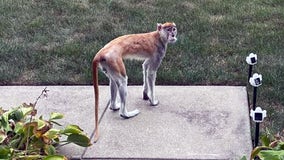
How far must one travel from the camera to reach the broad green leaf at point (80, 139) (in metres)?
5.16

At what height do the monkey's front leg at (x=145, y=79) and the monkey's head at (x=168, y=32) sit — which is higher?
the monkey's head at (x=168, y=32)

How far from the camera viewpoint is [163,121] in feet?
19.2

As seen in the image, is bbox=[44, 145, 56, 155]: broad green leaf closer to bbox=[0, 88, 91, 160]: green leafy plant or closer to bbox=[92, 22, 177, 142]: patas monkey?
bbox=[0, 88, 91, 160]: green leafy plant

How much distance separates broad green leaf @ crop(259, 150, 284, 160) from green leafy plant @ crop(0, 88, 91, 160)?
4.93ft

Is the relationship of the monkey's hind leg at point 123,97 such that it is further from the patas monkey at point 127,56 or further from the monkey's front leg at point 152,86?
the monkey's front leg at point 152,86

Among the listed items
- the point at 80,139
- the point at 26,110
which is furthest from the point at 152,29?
the point at 80,139

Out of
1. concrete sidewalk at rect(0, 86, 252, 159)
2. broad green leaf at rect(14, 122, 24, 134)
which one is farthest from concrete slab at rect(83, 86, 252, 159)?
broad green leaf at rect(14, 122, 24, 134)

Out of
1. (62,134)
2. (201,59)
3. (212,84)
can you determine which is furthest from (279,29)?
(62,134)

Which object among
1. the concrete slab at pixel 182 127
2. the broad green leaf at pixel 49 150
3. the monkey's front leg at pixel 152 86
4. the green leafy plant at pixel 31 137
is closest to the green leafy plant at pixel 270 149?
the concrete slab at pixel 182 127

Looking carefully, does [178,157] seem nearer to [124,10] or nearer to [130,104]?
[130,104]

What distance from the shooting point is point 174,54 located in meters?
7.65

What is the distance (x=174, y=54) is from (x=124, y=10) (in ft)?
6.53

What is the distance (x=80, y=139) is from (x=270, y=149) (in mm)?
1572

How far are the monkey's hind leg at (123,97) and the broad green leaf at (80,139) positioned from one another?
0.63m
